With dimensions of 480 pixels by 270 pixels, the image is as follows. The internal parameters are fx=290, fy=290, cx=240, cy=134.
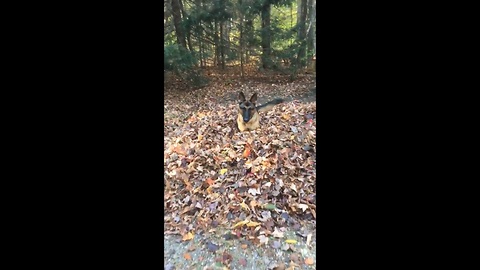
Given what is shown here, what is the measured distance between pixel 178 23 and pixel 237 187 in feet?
6.87

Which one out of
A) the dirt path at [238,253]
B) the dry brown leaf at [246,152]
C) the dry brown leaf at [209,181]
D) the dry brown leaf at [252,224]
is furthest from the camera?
the dry brown leaf at [246,152]

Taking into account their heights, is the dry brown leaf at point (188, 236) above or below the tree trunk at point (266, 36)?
below

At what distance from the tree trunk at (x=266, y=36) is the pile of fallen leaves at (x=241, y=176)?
945 mm

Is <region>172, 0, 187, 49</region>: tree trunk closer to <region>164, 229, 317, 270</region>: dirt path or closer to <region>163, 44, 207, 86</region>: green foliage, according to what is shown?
<region>163, 44, 207, 86</region>: green foliage

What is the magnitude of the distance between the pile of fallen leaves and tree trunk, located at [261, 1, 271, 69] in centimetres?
95

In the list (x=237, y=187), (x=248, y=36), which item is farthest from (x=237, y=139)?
(x=248, y=36)

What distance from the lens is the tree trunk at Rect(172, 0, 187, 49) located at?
323 cm

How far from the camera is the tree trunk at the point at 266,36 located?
11.6ft

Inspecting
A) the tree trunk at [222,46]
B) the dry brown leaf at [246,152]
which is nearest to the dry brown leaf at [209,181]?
the dry brown leaf at [246,152]

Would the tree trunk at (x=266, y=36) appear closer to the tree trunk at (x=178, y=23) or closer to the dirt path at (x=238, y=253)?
the tree trunk at (x=178, y=23)

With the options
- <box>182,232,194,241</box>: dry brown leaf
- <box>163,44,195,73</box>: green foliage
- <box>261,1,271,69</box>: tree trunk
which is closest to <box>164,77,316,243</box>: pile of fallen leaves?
<box>182,232,194,241</box>: dry brown leaf
